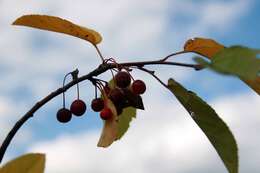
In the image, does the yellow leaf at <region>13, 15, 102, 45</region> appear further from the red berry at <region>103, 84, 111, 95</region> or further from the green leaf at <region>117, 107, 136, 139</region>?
the green leaf at <region>117, 107, 136, 139</region>

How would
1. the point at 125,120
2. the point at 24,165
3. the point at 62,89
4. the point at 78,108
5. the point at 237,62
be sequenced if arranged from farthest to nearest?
the point at 125,120 → the point at 78,108 → the point at 62,89 → the point at 24,165 → the point at 237,62

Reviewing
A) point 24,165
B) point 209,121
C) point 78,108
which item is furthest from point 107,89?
point 24,165

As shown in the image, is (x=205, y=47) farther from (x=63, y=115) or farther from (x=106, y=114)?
(x=63, y=115)

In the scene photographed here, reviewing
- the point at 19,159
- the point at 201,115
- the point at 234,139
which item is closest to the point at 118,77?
the point at 201,115

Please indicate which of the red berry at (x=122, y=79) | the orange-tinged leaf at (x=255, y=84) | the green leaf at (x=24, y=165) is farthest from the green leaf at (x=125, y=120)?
→ the green leaf at (x=24, y=165)

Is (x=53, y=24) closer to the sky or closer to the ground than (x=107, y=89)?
closer to the sky

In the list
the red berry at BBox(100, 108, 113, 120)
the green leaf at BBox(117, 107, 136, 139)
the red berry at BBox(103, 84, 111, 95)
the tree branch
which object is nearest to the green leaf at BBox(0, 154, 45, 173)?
the tree branch

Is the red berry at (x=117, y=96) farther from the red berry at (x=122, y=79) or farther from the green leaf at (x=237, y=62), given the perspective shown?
the green leaf at (x=237, y=62)
